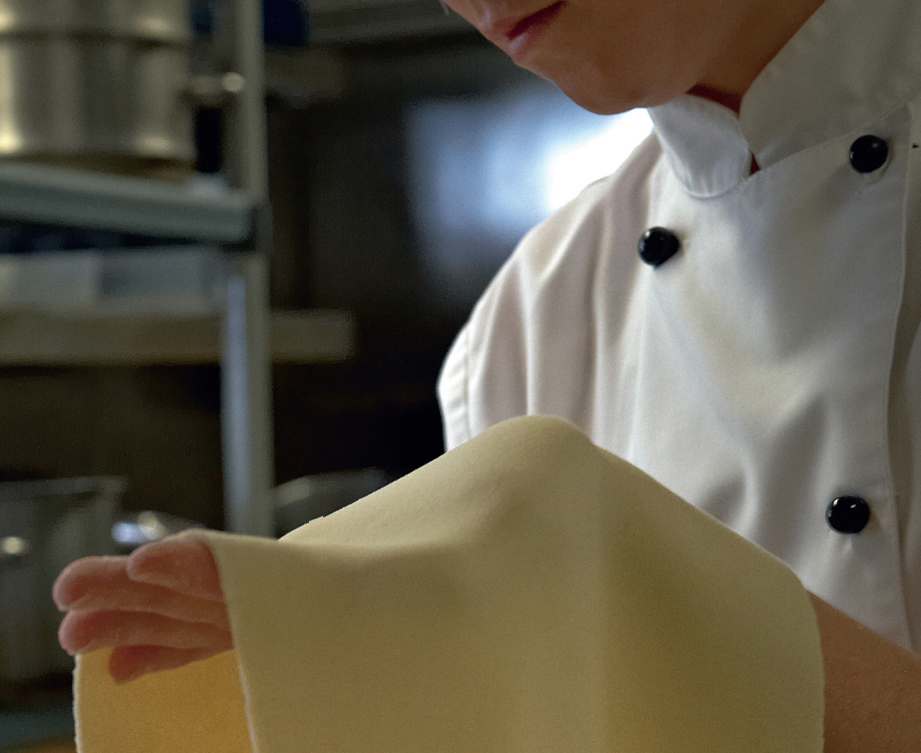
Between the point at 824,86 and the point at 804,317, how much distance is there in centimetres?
11

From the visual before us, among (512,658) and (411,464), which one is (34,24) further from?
(411,464)

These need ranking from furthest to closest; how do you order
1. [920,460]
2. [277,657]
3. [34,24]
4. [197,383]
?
[197,383] < [34,24] < [920,460] < [277,657]

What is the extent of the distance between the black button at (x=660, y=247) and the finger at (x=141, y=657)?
1.17 ft

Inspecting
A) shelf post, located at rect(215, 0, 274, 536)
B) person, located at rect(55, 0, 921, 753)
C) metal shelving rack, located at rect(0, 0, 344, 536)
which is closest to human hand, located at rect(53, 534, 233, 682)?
person, located at rect(55, 0, 921, 753)

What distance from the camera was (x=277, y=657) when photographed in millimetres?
266

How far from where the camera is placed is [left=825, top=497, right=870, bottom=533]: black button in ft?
1.55

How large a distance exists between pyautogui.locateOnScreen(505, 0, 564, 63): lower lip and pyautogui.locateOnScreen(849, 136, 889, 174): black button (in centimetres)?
15

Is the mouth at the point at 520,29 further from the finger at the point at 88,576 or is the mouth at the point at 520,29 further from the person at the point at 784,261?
the finger at the point at 88,576

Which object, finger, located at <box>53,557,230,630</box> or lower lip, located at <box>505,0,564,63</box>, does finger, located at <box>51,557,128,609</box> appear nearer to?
finger, located at <box>53,557,230,630</box>

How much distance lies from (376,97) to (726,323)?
1330 mm

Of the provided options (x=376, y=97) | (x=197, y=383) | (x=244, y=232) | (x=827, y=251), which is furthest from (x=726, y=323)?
(x=376, y=97)

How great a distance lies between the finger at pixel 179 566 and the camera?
0.84ft

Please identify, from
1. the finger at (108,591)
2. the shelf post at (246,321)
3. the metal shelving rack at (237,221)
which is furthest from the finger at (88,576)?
the shelf post at (246,321)

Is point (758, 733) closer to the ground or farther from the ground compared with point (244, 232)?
closer to the ground
